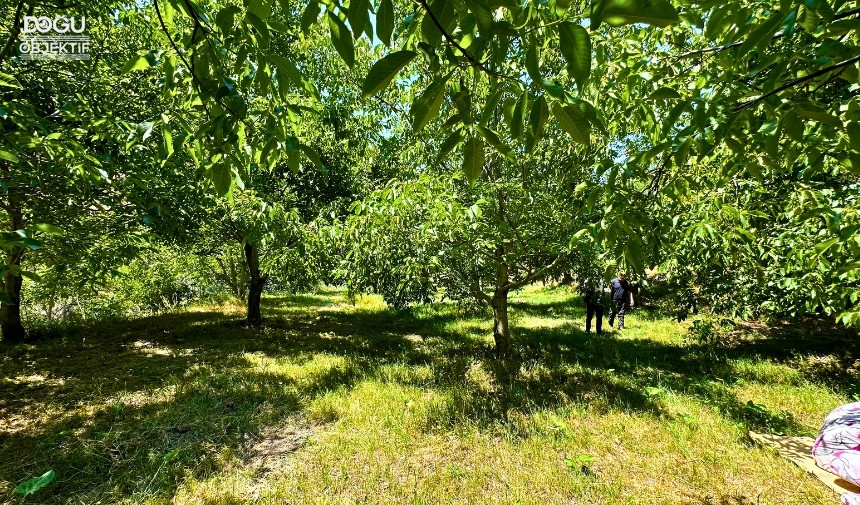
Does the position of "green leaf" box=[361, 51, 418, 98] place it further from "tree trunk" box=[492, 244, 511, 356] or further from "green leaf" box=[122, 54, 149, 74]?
"tree trunk" box=[492, 244, 511, 356]

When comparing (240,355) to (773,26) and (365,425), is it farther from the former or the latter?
(773,26)

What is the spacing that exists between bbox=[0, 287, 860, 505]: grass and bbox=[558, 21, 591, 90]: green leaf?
12.3 feet

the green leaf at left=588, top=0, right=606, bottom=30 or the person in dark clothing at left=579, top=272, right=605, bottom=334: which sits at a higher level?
the green leaf at left=588, top=0, right=606, bottom=30

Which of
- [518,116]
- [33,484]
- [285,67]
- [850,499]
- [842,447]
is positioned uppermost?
[285,67]

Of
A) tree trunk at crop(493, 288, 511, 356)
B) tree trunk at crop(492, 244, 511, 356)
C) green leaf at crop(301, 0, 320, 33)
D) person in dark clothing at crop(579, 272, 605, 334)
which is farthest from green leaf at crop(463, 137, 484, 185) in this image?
tree trunk at crop(493, 288, 511, 356)

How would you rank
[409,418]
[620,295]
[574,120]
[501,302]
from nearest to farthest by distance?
[574,120], [409,418], [501,302], [620,295]

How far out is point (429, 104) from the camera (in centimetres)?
115

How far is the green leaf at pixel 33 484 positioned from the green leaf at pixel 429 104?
4.85m

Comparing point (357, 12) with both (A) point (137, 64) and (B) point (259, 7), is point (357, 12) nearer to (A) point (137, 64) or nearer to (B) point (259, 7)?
(B) point (259, 7)

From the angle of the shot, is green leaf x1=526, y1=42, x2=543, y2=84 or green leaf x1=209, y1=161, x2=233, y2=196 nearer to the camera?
green leaf x1=526, y1=42, x2=543, y2=84

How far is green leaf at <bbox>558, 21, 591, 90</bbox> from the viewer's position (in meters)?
A: 0.92

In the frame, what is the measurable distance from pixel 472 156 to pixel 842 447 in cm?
511

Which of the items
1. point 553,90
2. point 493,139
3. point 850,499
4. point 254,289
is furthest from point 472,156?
point 254,289

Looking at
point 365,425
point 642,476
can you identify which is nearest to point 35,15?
point 365,425
